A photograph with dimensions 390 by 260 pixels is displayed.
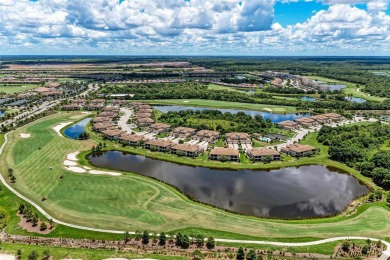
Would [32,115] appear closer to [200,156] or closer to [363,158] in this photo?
[200,156]

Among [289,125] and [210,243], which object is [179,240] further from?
[289,125]

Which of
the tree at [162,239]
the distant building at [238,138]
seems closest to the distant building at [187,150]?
the distant building at [238,138]

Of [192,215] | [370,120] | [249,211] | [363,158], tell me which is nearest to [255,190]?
[249,211]

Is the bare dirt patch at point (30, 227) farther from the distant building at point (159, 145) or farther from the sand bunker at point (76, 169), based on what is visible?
the distant building at point (159, 145)

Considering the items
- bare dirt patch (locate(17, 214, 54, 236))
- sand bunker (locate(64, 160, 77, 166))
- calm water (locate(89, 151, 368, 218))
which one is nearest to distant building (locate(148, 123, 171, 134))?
calm water (locate(89, 151, 368, 218))

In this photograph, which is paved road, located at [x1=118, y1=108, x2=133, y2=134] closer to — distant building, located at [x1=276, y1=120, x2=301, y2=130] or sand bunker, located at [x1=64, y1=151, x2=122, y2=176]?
sand bunker, located at [x1=64, y1=151, x2=122, y2=176]
